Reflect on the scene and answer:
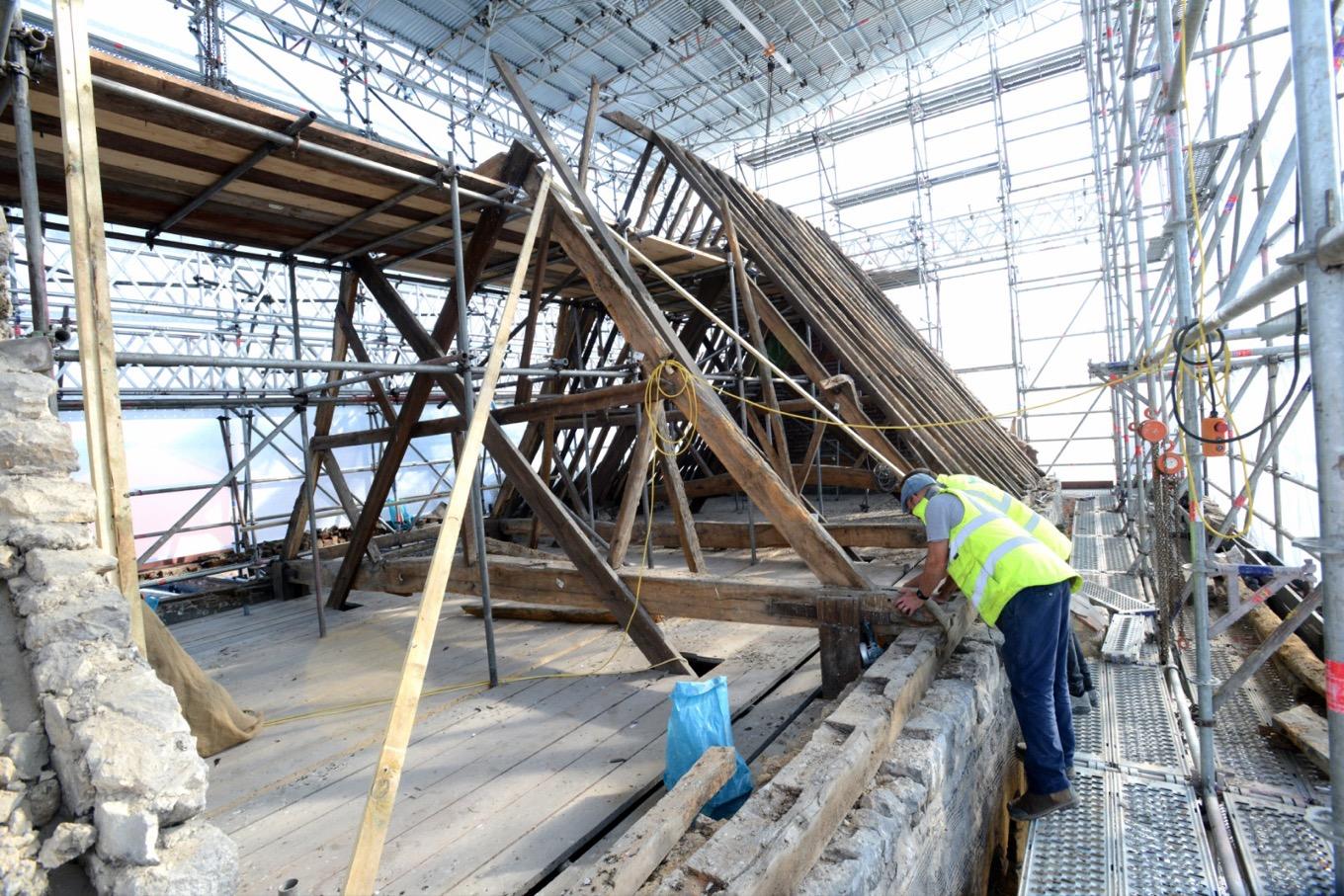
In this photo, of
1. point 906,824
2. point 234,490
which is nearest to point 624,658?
point 906,824

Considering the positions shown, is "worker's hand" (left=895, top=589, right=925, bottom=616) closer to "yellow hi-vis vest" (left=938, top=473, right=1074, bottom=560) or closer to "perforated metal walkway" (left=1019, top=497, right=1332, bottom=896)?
"yellow hi-vis vest" (left=938, top=473, right=1074, bottom=560)

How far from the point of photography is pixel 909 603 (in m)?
3.63

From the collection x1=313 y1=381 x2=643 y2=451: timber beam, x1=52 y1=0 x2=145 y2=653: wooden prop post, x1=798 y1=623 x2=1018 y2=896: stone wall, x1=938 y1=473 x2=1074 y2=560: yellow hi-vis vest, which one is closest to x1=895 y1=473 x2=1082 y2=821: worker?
x1=938 y1=473 x2=1074 y2=560: yellow hi-vis vest

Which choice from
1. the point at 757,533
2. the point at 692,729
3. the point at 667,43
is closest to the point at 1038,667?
the point at 692,729

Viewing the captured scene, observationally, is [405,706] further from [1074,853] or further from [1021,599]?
[1074,853]

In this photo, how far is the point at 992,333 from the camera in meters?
16.8

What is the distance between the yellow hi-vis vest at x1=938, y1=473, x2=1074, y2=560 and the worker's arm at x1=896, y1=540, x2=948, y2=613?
0.33 metres

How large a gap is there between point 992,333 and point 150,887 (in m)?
18.0

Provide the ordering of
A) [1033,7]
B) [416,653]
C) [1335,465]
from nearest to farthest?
[416,653]
[1335,465]
[1033,7]

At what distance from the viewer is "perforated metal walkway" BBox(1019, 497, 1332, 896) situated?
2934 millimetres

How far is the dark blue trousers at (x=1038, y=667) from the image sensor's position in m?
3.31

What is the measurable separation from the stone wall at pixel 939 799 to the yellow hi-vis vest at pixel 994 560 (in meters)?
0.47

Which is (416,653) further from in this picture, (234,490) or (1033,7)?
(1033,7)

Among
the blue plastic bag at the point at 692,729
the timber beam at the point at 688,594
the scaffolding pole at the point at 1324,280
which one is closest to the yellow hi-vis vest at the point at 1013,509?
the timber beam at the point at 688,594
